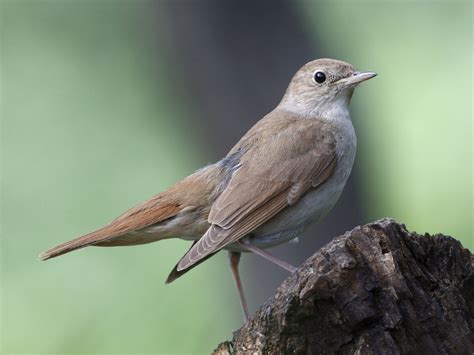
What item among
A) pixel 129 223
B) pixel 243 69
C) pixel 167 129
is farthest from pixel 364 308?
pixel 167 129

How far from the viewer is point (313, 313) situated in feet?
13.4

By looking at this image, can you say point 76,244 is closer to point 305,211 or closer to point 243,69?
point 305,211

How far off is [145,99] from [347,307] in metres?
9.17

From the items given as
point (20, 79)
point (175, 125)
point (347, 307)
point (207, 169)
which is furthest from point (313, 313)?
point (20, 79)

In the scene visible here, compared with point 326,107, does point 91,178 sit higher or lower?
higher

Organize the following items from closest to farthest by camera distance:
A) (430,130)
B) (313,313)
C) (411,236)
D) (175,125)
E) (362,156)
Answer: (313,313), (411,236), (362,156), (175,125), (430,130)

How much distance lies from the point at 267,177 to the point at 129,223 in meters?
1.00

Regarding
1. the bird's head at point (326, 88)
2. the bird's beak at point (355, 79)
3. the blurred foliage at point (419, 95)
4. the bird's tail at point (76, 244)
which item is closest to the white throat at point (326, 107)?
the bird's head at point (326, 88)

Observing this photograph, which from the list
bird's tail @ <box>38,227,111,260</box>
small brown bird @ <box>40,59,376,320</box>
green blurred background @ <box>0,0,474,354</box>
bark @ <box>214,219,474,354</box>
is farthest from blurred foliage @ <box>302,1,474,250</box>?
bark @ <box>214,219,474,354</box>

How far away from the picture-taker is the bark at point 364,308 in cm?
409

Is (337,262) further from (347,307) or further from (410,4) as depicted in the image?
(410,4)

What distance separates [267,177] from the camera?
239 inches

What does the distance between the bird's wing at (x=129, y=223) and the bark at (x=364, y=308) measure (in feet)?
6.14

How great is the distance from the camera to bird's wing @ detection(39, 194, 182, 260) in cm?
587
